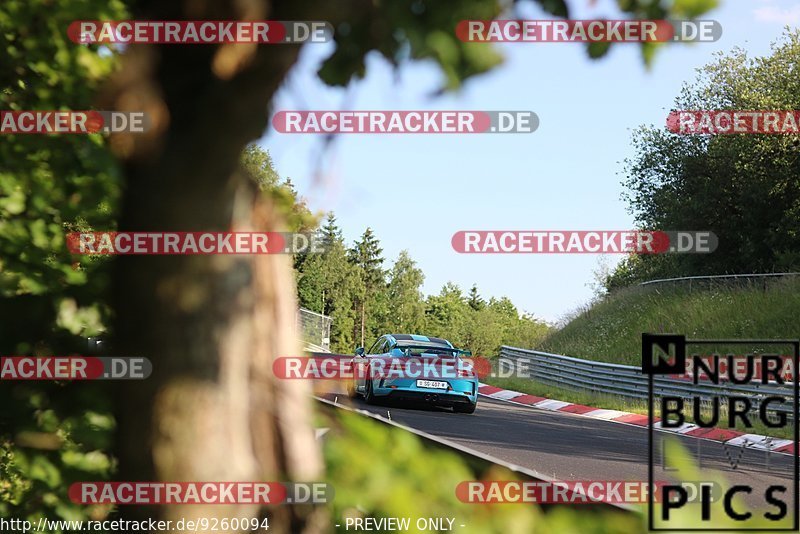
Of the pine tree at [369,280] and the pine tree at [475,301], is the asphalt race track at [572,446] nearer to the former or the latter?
the pine tree at [369,280]

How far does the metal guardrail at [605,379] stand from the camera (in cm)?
2128

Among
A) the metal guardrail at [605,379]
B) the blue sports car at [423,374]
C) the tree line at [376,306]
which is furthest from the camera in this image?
the tree line at [376,306]

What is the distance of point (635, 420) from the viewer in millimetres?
20172

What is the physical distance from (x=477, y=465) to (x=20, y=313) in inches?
57.1

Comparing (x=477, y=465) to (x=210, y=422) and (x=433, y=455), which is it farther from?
(x=210, y=422)

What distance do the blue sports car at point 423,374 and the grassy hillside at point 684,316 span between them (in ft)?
46.7

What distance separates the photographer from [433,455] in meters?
2.11

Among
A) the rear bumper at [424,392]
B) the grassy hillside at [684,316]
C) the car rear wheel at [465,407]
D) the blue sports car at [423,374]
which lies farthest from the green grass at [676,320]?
the blue sports car at [423,374]

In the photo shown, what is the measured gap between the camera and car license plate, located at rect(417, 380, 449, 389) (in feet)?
57.1

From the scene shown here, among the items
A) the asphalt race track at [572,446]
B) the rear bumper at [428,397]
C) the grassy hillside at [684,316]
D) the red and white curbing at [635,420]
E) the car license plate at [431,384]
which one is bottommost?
the red and white curbing at [635,420]

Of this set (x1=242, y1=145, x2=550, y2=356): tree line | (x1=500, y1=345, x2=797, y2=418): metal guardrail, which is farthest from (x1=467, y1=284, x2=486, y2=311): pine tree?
(x1=500, y1=345, x2=797, y2=418): metal guardrail

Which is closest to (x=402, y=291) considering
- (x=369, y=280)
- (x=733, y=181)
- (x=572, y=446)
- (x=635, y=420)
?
(x=369, y=280)

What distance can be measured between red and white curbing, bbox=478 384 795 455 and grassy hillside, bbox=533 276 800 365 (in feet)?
23.2

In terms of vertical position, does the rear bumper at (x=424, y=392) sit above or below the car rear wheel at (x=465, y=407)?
above
